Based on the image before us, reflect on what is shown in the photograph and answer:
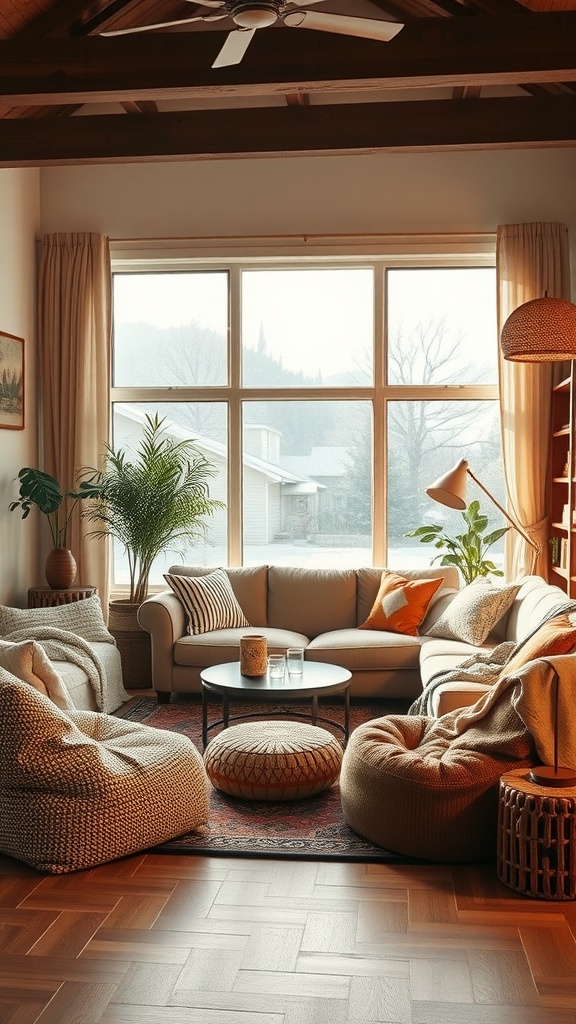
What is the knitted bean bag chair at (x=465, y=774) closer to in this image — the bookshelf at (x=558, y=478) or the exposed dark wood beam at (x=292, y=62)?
the exposed dark wood beam at (x=292, y=62)

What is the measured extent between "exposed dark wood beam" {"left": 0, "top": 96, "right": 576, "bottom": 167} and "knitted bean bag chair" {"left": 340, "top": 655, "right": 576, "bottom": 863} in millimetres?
3350

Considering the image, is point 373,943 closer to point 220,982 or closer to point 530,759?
point 220,982

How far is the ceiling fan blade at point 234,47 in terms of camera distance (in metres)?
3.54

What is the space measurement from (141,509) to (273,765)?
2857 millimetres

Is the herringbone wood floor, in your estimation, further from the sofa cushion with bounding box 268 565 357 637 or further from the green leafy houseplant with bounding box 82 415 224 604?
the green leafy houseplant with bounding box 82 415 224 604

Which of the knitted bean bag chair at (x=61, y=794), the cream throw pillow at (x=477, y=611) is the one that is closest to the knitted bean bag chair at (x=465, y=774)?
the knitted bean bag chair at (x=61, y=794)

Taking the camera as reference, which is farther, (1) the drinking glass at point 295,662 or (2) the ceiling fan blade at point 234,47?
(1) the drinking glass at point 295,662

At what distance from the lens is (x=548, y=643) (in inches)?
145

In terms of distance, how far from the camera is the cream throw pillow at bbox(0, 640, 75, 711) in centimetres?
388

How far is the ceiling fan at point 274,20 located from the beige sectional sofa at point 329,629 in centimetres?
252

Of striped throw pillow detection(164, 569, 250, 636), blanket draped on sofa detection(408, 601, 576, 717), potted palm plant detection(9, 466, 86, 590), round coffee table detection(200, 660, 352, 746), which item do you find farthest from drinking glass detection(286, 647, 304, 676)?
potted palm plant detection(9, 466, 86, 590)

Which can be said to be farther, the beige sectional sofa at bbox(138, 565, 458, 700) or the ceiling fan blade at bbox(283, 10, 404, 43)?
the beige sectional sofa at bbox(138, 565, 458, 700)

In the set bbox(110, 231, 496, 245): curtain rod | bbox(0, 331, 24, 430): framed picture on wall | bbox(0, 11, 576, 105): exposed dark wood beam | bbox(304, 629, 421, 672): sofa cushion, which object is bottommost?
bbox(304, 629, 421, 672): sofa cushion

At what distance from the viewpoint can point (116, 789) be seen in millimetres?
3342
